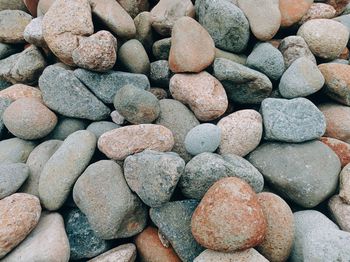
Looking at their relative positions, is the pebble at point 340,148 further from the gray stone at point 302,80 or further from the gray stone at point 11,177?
the gray stone at point 11,177

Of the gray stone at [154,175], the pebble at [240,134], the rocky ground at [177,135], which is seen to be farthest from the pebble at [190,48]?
the gray stone at [154,175]

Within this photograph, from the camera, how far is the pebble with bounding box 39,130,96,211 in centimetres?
153

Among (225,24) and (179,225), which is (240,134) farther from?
(225,24)

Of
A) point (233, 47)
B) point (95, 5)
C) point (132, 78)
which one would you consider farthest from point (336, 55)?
point (95, 5)

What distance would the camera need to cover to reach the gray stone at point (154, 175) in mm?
1401

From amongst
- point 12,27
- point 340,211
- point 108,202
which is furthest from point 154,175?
point 12,27

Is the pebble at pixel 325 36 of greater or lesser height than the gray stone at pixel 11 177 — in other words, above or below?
above

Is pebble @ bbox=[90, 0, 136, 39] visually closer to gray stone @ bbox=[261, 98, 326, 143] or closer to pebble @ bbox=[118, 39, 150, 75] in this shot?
pebble @ bbox=[118, 39, 150, 75]

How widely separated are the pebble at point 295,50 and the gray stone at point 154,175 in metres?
0.98

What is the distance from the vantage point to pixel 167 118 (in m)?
1.77

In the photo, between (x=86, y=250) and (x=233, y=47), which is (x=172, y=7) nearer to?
(x=233, y=47)

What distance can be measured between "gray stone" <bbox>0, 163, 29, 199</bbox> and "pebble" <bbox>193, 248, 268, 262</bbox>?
857mm

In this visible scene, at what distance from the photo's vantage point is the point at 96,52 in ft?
5.53

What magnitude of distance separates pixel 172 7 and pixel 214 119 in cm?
76
